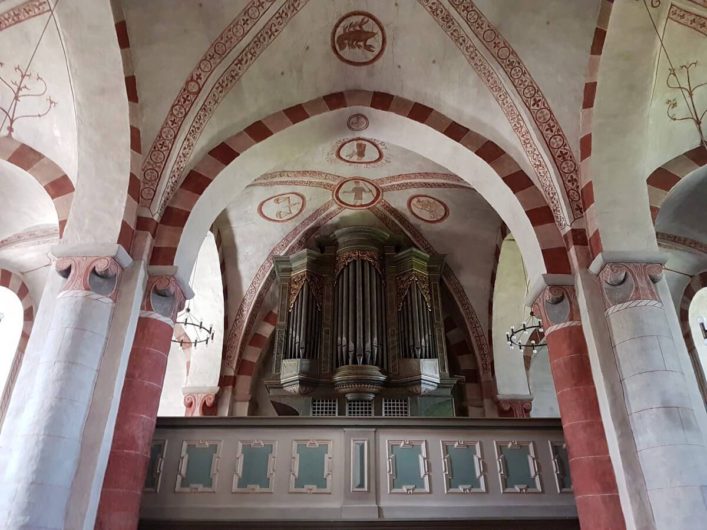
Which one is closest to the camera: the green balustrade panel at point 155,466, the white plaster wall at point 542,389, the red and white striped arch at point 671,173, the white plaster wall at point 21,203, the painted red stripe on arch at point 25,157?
the green balustrade panel at point 155,466

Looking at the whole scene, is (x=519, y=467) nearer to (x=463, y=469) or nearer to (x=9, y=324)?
(x=463, y=469)

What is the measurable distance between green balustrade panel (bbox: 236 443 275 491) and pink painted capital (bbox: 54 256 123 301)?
Answer: 1.88m

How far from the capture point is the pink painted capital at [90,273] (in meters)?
4.86

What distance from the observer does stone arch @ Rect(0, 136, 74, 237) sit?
5988mm

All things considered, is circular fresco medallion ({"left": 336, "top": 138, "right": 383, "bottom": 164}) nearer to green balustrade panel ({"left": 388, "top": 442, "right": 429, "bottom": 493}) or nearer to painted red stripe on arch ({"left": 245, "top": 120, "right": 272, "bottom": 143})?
painted red stripe on arch ({"left": 245, "top": 120, "right": 272, "bottom": 143})

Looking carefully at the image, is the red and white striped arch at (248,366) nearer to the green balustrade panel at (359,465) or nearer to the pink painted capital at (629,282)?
the green balustrade panel at (359,465)

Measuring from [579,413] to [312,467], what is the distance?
→ 2413 millimetres

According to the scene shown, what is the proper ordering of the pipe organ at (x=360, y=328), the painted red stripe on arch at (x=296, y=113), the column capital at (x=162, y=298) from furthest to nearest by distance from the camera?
the pipe organ at (x=360, y=328) → the painted red stripe on arch at (x=296, y=113) → the column capital at (x=162, y=298)

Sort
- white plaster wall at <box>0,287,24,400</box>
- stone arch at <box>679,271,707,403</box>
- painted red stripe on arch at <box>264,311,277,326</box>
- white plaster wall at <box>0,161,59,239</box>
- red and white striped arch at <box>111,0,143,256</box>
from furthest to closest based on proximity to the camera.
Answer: painted red stripe on arch at <box>264,311,277,326</box>, stone arch at <box>679,271,707,403</box>, white plaster wall at <box>0,287,24,400</box>, white plaster wall at <box>0,161,59,239</box>, red and white striped arch at <box>111,0,143,256</box>

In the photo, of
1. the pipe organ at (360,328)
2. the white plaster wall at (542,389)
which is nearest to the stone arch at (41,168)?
the pipe organ at (360,328)

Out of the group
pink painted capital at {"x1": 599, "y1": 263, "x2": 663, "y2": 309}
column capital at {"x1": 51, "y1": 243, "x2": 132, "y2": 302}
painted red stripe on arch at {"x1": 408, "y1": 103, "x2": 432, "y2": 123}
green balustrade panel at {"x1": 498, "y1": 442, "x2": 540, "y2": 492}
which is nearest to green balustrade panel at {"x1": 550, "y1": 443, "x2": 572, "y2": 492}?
green balustrade panel at {"x1": 498, "y1": 442, "x2": 540, "y2": 492}

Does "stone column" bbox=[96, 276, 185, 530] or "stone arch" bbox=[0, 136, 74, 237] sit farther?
"stone arch" bbox=[0, 136, 74, 237]

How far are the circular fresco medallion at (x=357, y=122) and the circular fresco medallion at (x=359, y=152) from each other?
0.64 meters

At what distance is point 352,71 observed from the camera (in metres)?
6.59
